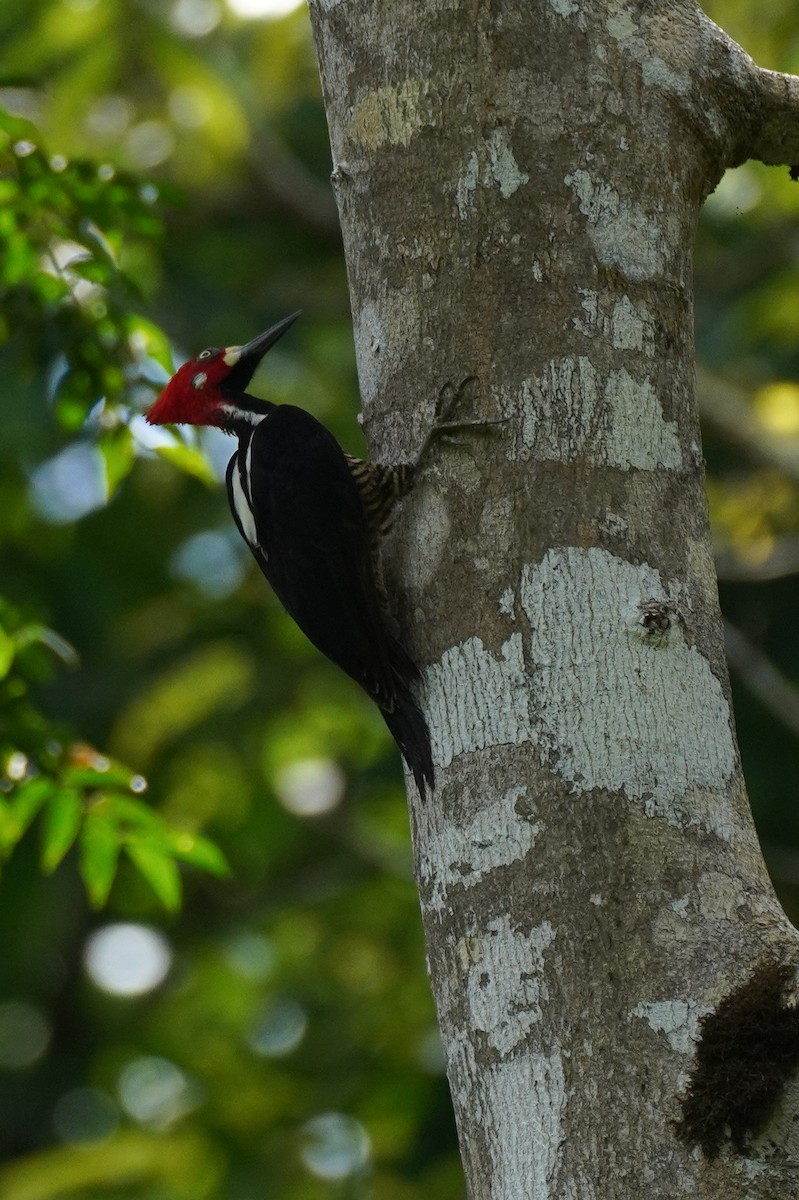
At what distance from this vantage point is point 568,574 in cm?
224

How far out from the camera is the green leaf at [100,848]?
119 inches

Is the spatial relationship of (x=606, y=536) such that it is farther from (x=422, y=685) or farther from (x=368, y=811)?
(x=368, y=811)

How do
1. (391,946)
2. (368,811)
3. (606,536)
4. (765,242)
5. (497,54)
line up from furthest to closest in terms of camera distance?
(368,811), (391,946), (765,242), (497,54), (606,536)

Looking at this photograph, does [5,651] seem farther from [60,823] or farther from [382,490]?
[382,490]

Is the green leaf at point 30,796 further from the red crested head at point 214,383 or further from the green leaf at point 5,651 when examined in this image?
the red crested head at point 214,383

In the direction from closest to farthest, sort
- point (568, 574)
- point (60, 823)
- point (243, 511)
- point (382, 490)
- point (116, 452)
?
point (568, 574) < point (382, 490) < point (60, 823) < point (116, 452) < point (243, 511)

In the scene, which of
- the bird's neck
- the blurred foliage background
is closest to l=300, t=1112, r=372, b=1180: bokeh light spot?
the blurred foliage background

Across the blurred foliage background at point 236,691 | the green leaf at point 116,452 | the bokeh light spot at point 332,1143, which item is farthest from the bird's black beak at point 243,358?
the bokeh light spot at point 332,1143

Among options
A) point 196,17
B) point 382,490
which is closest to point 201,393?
point 382,490

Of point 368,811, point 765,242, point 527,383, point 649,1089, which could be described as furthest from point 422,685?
point 368,811

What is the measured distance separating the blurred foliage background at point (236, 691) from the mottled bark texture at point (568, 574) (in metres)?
2.79

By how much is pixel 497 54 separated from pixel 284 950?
632 centimetres

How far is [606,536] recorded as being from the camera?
2.28 m

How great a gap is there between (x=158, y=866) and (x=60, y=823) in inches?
9.4
